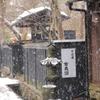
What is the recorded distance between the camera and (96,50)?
742cm

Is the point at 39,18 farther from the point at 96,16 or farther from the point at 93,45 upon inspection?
the point at 96,16

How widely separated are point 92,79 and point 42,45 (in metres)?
3.18

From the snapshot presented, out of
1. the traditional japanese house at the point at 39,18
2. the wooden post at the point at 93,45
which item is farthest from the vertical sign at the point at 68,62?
the traditional japanese house at the point at 39,18

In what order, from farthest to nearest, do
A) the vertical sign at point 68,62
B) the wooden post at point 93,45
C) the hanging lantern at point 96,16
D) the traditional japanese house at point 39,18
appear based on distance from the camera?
the traditional japanese house at point 39,18 → the vertical sign at point 68,62 → the wooden post at point 93,45 → the hanging lantern at point 96,16

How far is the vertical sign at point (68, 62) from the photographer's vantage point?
8.93 metres

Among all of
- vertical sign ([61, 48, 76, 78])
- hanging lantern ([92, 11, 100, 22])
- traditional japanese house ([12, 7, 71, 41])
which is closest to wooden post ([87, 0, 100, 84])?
hanging lantern ([92, 11, 100, 22])

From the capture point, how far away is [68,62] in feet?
29.5

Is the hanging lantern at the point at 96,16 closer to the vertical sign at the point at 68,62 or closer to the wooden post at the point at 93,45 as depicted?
the wooden post at the point at 93,45

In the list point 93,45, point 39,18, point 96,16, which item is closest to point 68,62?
point 93,45

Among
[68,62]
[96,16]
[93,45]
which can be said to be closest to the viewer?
[96,16]

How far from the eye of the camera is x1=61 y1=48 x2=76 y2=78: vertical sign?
29.3 feet

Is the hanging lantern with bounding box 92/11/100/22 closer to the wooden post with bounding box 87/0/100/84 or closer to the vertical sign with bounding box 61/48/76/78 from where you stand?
the wooden post with bounding box 87/0/100/84

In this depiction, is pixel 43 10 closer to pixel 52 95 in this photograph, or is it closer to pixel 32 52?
pixel 32 52

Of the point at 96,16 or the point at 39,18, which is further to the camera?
the point at 39,18
